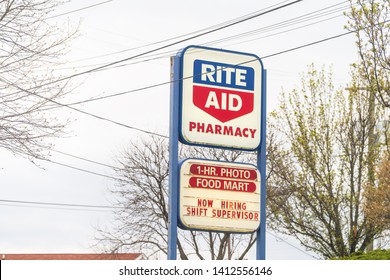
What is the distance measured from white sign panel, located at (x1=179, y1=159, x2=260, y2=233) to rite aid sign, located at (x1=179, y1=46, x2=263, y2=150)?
0.66m

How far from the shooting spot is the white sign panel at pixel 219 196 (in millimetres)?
22344

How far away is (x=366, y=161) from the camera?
3234cm

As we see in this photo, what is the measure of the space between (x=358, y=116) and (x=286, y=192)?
3750 millimetres

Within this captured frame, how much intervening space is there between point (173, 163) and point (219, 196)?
1443mm

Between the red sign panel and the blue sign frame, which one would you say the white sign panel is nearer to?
the blue sign frame

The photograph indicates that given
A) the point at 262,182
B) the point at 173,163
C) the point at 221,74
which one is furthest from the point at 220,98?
the point at 262,182

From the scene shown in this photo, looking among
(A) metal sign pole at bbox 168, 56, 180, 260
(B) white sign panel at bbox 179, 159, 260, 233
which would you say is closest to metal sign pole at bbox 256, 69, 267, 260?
(B) white sign panel at bbox 179, 159, 260, 233

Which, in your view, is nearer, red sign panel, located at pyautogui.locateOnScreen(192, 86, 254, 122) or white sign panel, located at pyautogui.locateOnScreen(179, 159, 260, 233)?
Result: white sign panel, located at pyautogui.locateOnScreen(179, 159, 260, 233)

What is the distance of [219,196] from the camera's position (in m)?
22.8

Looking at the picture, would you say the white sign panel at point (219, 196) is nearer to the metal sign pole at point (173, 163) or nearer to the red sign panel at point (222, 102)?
the metal sign pole at point (173, 163)

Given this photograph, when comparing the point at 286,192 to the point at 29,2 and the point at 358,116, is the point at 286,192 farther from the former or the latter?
the point at 29,2

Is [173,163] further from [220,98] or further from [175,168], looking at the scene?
[220,98]

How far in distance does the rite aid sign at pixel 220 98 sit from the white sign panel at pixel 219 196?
661mm

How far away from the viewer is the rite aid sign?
22.7m
